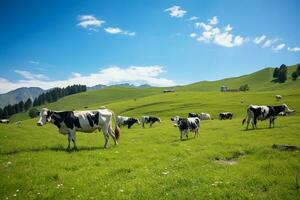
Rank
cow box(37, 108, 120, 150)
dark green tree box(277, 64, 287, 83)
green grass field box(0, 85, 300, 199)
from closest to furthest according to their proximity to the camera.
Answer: green grass field box(0, 85, 300, 199), cow box(37, 108, 120, 150), dark green tree box(277, 64, 287, 83)

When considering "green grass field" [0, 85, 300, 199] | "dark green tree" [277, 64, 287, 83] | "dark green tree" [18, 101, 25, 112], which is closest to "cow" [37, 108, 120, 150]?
"green grass field" [0, 85, 300, 199]

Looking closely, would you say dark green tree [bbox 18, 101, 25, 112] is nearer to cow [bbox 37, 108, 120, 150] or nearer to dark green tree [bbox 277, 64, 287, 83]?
dark green tree [bbox 277, 64, 287, 83]

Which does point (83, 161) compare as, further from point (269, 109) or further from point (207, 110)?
point (207, 110)

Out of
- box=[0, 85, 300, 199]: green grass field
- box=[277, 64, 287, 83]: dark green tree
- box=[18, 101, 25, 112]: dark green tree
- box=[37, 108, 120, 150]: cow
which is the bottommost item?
box=[0, 85, 300, 199]: green grass field

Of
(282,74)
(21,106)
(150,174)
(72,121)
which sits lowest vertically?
(150,174)

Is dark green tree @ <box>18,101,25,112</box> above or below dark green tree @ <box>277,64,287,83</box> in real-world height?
below

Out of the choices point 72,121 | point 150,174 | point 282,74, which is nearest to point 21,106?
point 282,74

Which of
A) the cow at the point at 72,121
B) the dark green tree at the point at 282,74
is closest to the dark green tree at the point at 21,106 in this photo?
the dark green tree at the point at 282,74

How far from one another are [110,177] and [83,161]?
133 inches

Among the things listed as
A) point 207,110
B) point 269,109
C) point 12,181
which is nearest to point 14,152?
point 12,181

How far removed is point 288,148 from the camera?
18719 mm

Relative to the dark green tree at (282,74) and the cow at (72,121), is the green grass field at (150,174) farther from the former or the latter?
the dark green tree at (282,74)

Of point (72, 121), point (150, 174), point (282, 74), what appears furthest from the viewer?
point (282, 74)

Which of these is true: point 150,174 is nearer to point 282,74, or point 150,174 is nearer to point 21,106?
point 282,74
